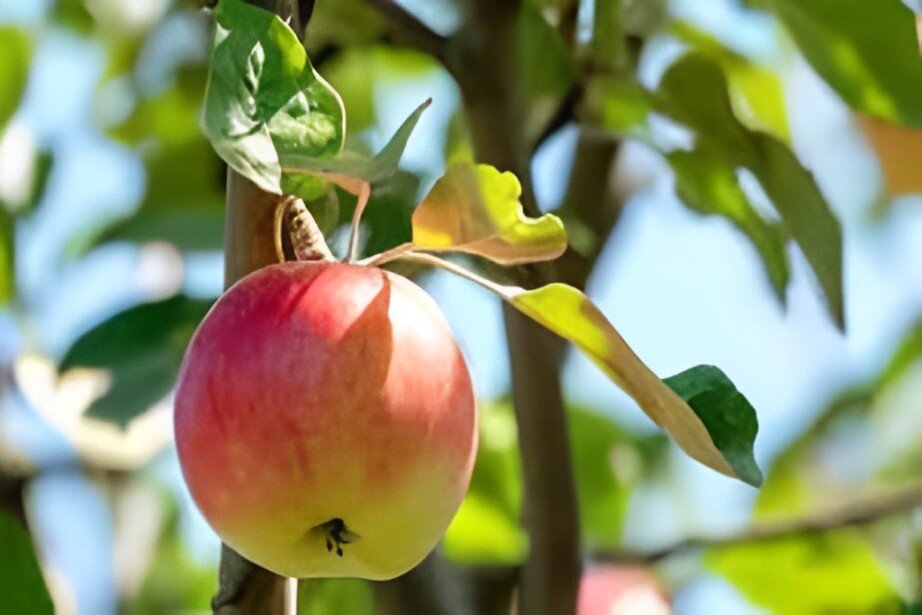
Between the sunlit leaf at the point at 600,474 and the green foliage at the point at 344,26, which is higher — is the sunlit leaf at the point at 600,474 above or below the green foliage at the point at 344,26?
below

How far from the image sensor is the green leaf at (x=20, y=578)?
2.49 ft

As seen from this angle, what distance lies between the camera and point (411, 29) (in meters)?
0.88

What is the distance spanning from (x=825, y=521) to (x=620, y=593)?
0.19 meters

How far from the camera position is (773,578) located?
1359mm

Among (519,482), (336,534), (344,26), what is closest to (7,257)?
(344,26)

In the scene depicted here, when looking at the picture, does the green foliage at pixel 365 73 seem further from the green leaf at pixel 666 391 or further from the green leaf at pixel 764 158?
the green leaf at pixel 666 391

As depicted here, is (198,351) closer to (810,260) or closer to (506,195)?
(506,195)

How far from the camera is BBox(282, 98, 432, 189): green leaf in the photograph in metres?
0.50

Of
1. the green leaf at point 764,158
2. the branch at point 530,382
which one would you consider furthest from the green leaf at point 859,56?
the branch at point 530,382

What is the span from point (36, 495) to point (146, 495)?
0.13 meters

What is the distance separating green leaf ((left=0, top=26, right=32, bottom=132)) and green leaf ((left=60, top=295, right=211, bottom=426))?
34 centimetres

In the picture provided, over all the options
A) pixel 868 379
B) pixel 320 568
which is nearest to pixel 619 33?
pixel 320 568

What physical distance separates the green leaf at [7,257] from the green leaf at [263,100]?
2.55 feet

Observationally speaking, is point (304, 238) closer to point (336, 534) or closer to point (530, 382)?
point (336, 534)
